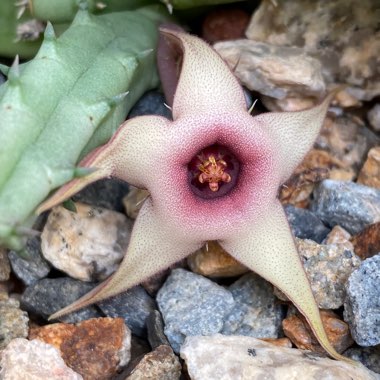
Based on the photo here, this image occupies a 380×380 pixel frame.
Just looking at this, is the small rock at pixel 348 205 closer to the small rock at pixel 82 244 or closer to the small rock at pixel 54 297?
the small rock at pixel 82 244

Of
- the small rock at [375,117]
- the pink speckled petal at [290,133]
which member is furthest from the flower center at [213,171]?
the small rock at [375,117]

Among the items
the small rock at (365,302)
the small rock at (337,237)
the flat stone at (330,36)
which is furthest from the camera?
the flat stone at (330,36)

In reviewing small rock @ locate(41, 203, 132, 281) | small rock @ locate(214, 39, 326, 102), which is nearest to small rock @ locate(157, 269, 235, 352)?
small rock @ locate(41, 203, 132, 281)

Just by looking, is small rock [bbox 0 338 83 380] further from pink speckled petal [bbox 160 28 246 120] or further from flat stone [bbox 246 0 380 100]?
flat stone [bbox 246 0 380 100]

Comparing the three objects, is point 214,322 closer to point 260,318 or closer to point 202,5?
→ point 260,318

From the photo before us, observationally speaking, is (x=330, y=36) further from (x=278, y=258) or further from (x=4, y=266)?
(x=4, y=266)

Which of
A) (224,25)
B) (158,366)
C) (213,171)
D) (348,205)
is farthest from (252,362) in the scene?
(224,25)

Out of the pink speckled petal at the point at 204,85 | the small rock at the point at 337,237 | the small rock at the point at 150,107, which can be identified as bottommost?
the small rock at the point at 337,237
